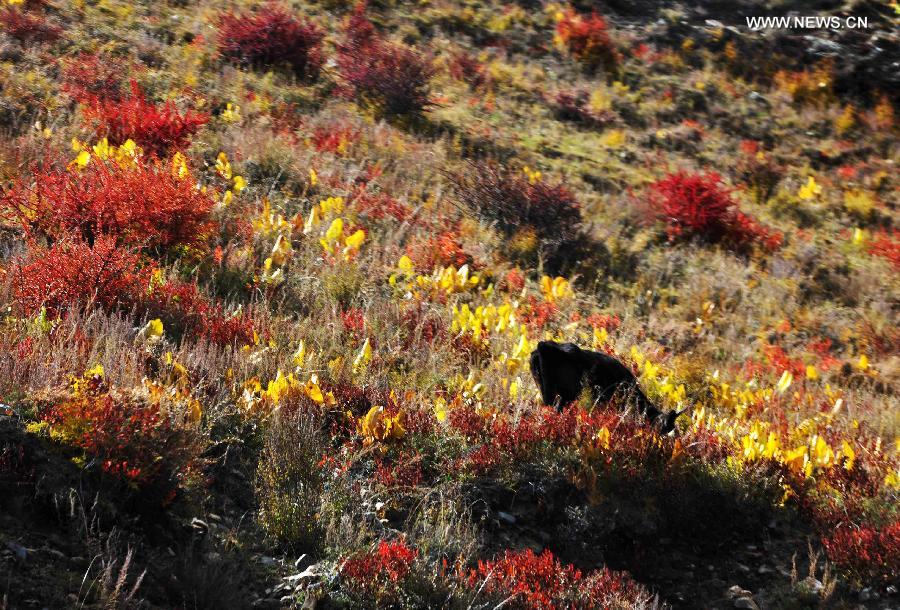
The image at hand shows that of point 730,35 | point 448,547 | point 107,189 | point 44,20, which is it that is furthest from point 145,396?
point 730,35

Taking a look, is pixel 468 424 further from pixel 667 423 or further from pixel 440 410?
pixel 667 423

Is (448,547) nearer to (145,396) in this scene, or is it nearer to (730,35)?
(145,396)

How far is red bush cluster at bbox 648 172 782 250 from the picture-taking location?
9.81 metres

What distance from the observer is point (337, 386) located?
4.13 m

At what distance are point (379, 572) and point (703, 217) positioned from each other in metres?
8.04

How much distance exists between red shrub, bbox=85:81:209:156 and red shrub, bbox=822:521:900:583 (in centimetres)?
655

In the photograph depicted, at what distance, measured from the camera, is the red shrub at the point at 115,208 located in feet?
17.4

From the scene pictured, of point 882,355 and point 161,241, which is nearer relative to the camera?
point 161,241

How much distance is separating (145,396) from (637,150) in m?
11.0

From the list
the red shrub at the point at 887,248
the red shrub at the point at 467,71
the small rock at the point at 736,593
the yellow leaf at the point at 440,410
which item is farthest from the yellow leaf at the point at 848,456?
the red shrub at the point at 467,71

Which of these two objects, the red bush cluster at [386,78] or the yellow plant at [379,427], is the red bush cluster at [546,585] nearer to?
the yellow plant at [379,427]

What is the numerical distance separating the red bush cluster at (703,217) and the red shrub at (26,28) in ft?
26.7

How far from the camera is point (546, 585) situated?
3.11 meters

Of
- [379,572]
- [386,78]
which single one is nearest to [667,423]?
[379,572]
